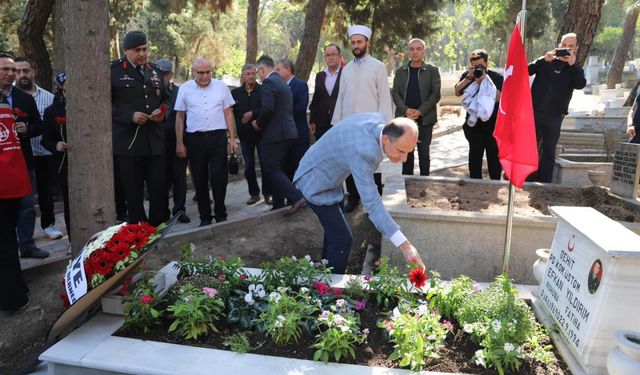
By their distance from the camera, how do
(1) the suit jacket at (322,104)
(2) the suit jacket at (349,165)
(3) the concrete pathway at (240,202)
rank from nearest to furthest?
(2) the suit jacket at (349,165), (3) the concrete pathway at (240,202), (1) the suit jacket at (322,104)

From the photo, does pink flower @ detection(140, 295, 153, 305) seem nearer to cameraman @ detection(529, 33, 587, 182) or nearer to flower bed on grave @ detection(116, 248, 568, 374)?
flower bed on grave @ detection(116, 248, 568, 374)

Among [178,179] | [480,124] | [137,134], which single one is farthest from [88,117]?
[480,124]

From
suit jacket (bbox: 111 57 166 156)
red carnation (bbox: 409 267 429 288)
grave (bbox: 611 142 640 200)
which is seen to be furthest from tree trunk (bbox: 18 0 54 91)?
grave (bbox: 611 142 640 200)

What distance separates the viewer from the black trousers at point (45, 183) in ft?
17.9

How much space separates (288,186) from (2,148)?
113 inches

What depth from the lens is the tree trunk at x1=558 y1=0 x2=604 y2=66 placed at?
23.4 feet

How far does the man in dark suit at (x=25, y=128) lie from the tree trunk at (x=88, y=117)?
129 centimetres

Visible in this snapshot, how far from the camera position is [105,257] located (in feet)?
9.46

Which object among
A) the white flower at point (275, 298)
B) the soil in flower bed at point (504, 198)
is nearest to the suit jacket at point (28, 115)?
the white flower at point (275, 298)

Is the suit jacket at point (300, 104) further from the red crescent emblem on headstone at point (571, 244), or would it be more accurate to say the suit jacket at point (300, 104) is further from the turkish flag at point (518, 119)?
the red crescent emblem on headstone at point (571, 244)

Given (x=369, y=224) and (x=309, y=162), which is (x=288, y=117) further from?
(x=309, y=162)

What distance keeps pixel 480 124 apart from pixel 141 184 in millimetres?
3928

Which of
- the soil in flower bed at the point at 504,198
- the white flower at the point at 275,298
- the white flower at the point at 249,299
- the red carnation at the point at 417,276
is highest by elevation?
the red carnation at the point at 417,276

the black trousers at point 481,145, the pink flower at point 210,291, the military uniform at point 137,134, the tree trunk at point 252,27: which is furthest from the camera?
the tree trunk at point 252,27
